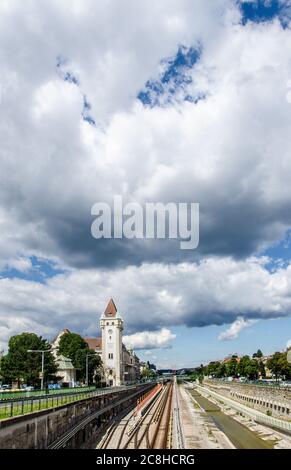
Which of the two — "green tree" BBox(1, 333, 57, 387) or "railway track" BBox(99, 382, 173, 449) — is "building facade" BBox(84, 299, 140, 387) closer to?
"green tree" BBox(1, 333, 57, 387)

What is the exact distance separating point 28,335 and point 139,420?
46201 millimetres

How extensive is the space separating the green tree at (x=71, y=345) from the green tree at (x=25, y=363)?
749 inches

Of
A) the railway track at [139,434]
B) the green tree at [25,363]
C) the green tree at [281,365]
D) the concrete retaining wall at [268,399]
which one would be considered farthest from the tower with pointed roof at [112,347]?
the railway track at [139,434]

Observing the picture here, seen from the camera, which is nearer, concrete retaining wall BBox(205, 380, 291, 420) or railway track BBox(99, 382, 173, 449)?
railway track BBox(99, 382, 173, 449)

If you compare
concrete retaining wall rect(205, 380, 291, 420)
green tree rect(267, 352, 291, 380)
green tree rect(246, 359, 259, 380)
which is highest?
concrete retaining wall rect(205, 380, 291, 420)

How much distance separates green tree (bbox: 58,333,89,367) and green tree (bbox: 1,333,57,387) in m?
19.0

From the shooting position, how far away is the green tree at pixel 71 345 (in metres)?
122

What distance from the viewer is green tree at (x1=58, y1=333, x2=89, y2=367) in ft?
400

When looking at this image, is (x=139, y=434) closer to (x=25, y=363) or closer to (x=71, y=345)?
(x=25, y=363)

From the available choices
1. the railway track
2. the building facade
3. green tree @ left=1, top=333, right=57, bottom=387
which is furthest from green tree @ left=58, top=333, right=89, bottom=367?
the railway track

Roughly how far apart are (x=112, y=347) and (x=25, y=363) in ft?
311

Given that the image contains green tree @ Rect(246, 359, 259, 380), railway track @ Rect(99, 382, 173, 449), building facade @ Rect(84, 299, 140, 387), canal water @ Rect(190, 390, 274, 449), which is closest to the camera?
railway track @ Rect(99, 382, 173, 449)
